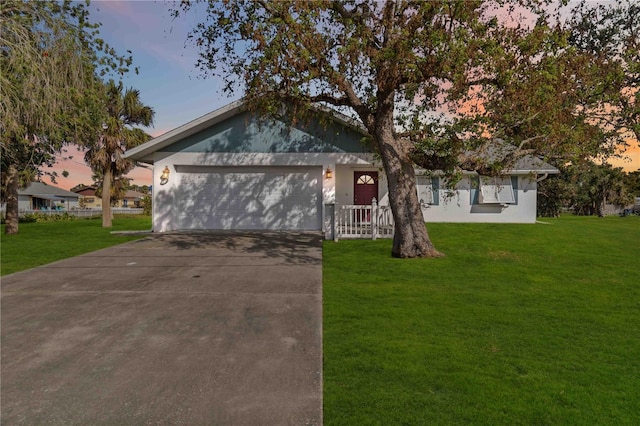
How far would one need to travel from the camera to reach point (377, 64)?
826 cm

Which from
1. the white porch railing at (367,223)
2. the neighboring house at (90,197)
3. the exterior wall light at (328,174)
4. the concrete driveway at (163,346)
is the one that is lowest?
the concrete driveway at (163,346)

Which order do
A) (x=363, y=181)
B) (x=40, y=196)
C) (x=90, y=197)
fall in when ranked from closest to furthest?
1. (x=363, y=181)
2. (x=40, y=196)
3. (x=90, y=197)

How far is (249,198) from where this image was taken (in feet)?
51.0

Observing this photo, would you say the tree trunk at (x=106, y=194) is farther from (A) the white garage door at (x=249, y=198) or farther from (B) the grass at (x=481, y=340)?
(B) the grass at (x=481, y=340)

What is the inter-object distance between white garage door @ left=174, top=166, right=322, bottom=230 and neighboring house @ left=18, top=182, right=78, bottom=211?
4017 centimetres

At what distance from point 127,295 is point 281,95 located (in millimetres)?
5627

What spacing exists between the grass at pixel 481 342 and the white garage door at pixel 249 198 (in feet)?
22.1

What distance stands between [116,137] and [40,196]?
35.6 metres

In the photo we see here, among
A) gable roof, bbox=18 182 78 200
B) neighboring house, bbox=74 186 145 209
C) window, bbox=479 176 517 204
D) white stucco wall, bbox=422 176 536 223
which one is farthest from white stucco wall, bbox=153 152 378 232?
neighboring house, bbox=74 186 145 209

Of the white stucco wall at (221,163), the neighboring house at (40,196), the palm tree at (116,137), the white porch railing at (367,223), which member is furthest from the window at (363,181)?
the neighboring house at (40,196)

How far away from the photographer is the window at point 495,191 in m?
17.5

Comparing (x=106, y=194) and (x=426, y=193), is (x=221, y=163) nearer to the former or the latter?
(x=426, y=193)

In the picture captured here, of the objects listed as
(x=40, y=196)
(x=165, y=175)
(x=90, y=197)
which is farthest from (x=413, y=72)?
(x=90, y=197)

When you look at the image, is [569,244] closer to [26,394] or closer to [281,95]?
[281,95]
